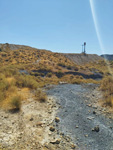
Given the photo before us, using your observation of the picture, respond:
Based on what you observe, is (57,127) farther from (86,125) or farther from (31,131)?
(86,125)

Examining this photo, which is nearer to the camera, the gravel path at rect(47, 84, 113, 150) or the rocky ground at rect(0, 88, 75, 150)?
the rocky ground at rect(0, 88, 75, 150)

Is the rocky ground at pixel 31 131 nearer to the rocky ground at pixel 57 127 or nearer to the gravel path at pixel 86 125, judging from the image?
the rocky ground at pixel 57 127

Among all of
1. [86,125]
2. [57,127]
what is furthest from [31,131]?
[86,125]

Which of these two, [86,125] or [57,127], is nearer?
[57,127]

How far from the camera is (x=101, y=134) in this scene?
554cm

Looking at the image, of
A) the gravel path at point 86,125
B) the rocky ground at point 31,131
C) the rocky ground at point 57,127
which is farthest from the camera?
the gravel path at point 86,125

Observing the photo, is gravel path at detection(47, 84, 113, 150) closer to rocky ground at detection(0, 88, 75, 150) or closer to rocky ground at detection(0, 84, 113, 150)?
rocky ground at detection(0, 84, 113, 150)

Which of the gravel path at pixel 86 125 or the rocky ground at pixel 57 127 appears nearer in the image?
the rocky ground at pixel 57 127

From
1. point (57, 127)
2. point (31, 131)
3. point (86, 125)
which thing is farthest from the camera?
point (86, 125)

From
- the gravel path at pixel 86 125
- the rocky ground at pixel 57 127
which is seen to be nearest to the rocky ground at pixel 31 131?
the rocky ground at pixel 57 127

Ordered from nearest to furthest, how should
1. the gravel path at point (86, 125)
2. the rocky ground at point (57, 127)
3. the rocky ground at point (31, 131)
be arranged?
the rocky ground at point (31, 131), the rocky ground at point (57, 127), the gravel path at point (86, 125)

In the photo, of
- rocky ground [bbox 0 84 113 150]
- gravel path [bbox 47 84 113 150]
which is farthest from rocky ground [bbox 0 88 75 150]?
gravel path [bbox 47 84 113 150]

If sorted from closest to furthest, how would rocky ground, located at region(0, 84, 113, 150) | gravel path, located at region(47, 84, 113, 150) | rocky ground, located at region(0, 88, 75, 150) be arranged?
rocky ground, located at region(0, 88, 75, 150), rocky ground, located at region(0, 84, 113, 150), gravel path, located at region(47, 84, 113, 150)

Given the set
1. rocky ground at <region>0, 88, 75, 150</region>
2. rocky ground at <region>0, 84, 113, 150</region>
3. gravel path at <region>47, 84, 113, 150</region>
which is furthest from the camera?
gravel path at <region>47, 84, 113, 150</region>
